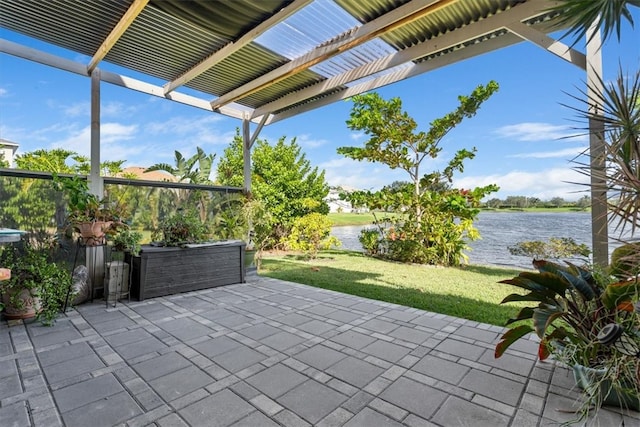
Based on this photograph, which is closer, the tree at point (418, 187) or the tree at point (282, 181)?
the tree at point (418, 187)

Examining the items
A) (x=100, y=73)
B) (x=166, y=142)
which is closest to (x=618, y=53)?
(x=100, y=73)

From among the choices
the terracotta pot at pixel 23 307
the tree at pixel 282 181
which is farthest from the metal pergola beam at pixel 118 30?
the tree at pixel 282 181

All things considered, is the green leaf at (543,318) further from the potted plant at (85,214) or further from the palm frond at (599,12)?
the potted plant at (85,214)

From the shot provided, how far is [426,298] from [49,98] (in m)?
13.0

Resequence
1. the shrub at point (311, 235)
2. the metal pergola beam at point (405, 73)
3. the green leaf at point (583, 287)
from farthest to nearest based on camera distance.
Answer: the shrub at point (311, 235) → the metal pergola beam at point (405, 73) → the green leaf at point (583, 287)

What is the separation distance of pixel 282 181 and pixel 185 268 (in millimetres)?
6083

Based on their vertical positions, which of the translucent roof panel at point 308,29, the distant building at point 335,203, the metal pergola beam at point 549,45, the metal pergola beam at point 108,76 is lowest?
the distant building at point 335,203

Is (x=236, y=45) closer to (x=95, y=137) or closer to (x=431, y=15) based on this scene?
(x=431, y=15)

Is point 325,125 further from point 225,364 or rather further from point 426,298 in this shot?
point 225,364

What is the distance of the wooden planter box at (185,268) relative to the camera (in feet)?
14.0

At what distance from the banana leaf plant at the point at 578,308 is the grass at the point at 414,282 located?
4.34 ft

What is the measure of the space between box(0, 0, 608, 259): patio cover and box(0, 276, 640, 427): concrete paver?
1408 mm

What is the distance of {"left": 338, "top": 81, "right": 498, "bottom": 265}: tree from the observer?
24.6 ft

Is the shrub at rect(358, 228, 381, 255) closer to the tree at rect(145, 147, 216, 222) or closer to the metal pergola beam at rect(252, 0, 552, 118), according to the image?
the tree at rect(145, 147, 216, 222)
